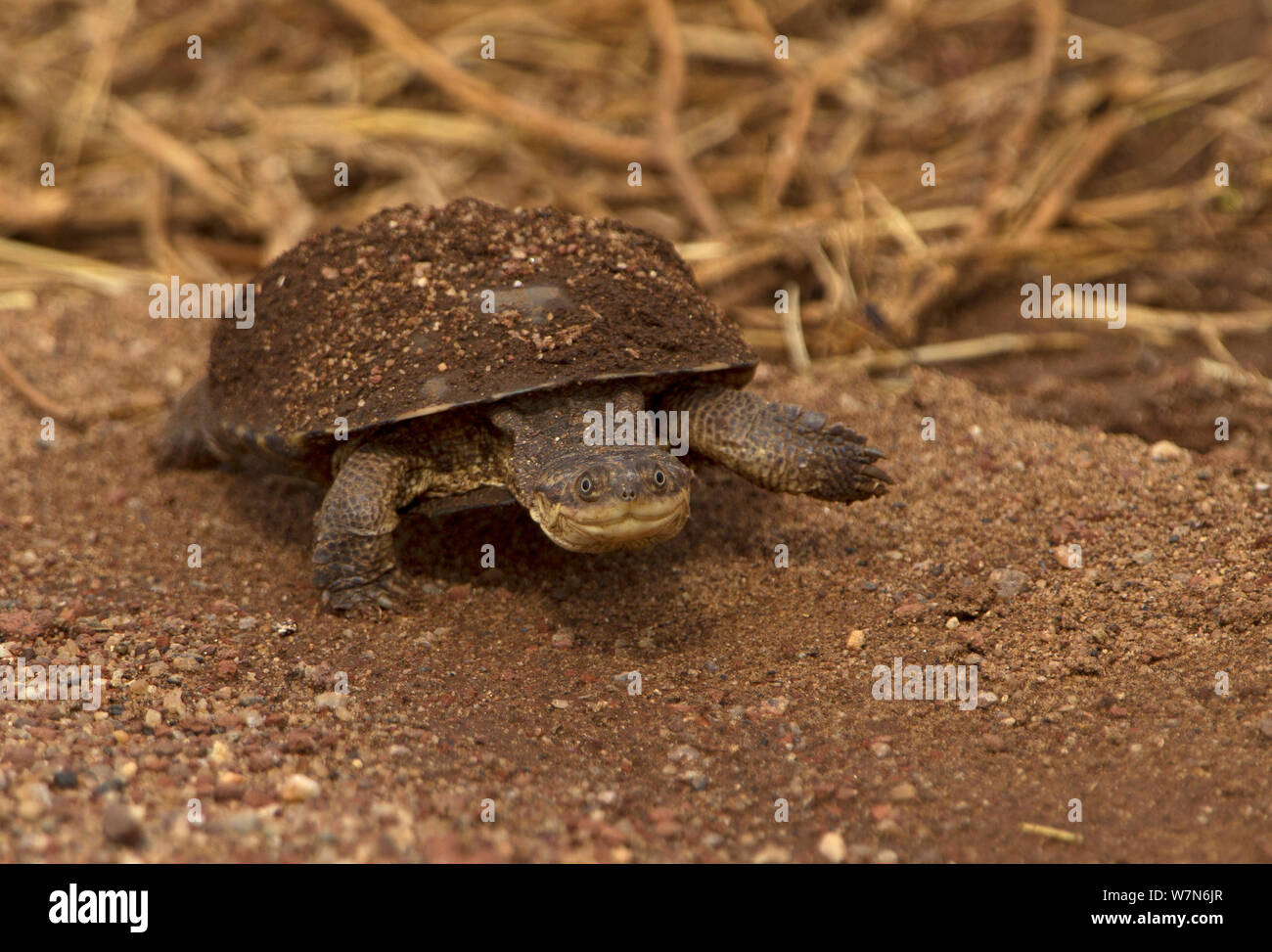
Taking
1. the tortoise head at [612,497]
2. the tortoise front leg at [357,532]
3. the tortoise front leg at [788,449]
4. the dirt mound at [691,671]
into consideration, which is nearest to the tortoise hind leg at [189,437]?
the dirt mound at [691,671]

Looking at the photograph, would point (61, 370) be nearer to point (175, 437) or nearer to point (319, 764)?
point (175, 437)

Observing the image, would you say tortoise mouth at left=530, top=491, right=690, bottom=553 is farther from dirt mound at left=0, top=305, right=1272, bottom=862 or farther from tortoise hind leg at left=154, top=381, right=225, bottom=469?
tortoise hind leg at left=154, top=381, right=225, bottom=469

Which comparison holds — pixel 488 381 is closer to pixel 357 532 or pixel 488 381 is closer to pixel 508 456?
pixel 508 456

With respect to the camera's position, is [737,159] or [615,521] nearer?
[615,521]


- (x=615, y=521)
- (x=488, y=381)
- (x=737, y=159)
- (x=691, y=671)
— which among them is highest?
(x=737, y=159)

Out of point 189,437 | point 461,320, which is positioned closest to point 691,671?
point 461,320

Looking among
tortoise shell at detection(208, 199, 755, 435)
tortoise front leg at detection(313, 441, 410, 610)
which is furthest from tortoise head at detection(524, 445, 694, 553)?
tortoise front leg at detection(313, 441, 410, 610)

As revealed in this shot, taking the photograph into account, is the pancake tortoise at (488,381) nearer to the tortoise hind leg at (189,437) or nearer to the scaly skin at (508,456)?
the scaly skin at (508,456)

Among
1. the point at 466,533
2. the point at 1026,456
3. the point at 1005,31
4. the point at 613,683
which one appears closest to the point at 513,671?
the point at 613,683
